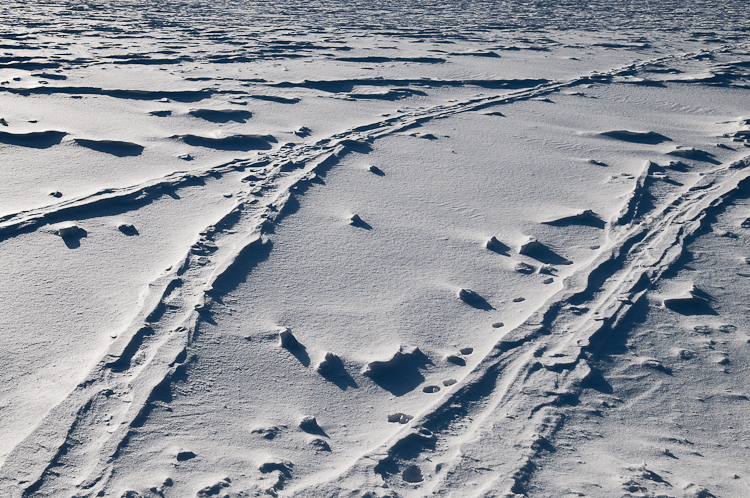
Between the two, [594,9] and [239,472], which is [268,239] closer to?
[239,472]

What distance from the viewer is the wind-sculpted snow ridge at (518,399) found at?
5.15 feet

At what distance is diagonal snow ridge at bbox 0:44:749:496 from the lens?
1584mm

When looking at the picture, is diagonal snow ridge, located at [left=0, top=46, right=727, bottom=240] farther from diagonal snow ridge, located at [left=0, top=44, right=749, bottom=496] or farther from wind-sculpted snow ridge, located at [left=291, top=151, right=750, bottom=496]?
wind-sculpted snow ridge, located at [left=291, top=151, right=750, bottom=496]

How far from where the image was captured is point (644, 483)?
155cm

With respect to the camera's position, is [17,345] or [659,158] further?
[659,158]

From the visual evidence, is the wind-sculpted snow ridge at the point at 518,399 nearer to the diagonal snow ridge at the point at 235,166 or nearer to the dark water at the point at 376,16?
the diagonal snow ridge at the point at 235,166

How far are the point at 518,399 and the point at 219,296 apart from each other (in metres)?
1.07

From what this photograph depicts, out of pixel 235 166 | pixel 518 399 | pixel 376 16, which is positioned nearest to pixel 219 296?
pixel 518 399

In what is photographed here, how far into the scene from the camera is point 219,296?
2230mm

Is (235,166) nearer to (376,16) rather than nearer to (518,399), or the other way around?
(518,399)

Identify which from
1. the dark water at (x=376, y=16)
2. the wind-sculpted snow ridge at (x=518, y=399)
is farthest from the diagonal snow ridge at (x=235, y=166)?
the dark water at (x=376, y=16)

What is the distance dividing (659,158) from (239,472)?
9.92ft

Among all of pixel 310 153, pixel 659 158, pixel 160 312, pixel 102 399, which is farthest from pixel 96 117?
pixel 659 158

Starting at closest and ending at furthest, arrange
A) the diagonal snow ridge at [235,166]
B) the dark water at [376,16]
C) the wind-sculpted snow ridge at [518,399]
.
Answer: the wind-sculpted snow ridge at [518,399], the diagonal snow ridge at [235,166], the dark water at [376,16]
